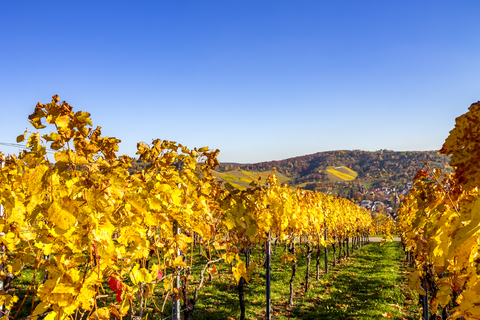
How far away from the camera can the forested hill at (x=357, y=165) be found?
100125mm

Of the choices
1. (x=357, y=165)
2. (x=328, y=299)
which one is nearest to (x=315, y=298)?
(x=328, y=299)

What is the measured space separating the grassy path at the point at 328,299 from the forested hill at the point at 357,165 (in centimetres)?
8099

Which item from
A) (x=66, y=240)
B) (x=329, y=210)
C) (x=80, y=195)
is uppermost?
(x=80, y=195)

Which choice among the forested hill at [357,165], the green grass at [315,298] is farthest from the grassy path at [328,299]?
the forested hill at [357,165]

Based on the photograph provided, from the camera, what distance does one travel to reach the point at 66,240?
132 centimetres

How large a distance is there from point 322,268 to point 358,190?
301 feet

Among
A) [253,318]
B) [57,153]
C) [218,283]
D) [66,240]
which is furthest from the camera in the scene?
[218,283]

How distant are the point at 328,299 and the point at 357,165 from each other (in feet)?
414

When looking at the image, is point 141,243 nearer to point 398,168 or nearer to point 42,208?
point 42,208

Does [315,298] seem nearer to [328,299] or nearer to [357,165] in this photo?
[328,299]

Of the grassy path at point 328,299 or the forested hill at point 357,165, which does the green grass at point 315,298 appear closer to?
the grassy path at point 328,299

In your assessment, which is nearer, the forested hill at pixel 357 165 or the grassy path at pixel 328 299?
the grassy path at pixel 328 299

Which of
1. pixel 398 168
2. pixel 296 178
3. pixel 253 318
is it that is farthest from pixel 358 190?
pixel 253 318

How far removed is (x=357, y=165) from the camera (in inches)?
4788
